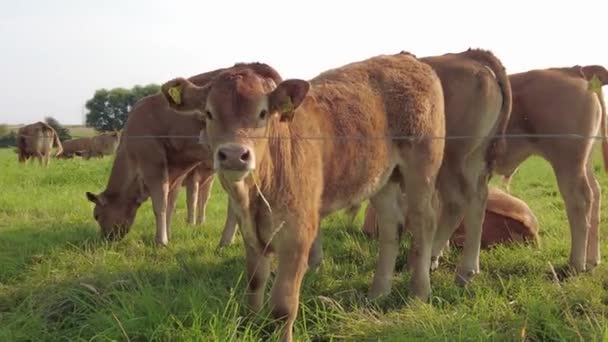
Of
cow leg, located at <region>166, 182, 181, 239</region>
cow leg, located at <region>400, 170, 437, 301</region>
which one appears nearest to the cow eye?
cow leg, located at <region>400, 170, 437, 301</region>

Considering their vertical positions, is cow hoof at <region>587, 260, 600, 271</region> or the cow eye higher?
the cow eye

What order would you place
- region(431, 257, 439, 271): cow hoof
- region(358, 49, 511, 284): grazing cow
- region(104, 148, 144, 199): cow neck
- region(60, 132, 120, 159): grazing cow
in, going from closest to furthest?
region(358, 49, 511, 284): grazing cow < region(431, 257, 439, 271): cow hoof < region(104, 148, 144, 199): cow neck < region(60, 132, 120, 159): grazing cow

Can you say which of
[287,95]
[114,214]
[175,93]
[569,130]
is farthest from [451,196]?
[114,214]

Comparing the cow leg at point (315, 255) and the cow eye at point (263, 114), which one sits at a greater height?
the cow eye at point (263, 114)

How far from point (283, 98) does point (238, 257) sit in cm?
273

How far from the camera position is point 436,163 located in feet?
17.8

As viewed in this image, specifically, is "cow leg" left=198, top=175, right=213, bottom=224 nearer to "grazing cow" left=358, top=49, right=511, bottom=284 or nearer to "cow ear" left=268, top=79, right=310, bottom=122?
"grazing cow" left=358, top=49, right=511, bottom=284

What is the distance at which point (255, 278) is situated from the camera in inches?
178

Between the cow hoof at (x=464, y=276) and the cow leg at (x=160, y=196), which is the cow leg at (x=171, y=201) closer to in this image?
the cow leg at (x=160, y=196)

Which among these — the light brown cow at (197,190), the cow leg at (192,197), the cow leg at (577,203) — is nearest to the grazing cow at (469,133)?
the cow leg at (577,203)

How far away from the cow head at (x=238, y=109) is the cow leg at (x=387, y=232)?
1.80m

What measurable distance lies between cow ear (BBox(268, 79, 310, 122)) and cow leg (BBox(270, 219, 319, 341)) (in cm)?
71

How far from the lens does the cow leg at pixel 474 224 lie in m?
5.68

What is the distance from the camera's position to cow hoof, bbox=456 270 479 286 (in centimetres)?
547
